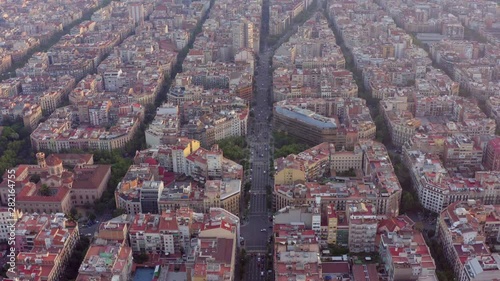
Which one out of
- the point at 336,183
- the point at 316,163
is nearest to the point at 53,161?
the point at 316,163

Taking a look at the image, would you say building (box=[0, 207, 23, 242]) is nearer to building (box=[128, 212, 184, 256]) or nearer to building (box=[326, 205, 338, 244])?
building (box=[128, 212, 184, 256])

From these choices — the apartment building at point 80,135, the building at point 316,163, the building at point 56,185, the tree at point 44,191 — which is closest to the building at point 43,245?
the building at point 56,185

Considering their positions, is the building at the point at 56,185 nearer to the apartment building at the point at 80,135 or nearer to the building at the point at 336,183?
the apartment building at the point at 80,135

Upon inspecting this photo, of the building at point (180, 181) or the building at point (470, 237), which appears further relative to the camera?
the building at point (180, 181)

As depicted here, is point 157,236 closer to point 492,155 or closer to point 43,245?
point 43,245

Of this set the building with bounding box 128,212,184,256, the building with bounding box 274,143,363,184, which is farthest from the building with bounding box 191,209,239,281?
the building with bounding box 274,143,363,184

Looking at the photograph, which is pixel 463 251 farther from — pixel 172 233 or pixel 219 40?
pixel 219 40

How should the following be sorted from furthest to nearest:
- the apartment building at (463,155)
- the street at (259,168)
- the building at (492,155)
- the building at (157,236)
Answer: the apartment building at (463,155) < the building at (492,155) < the street at (259,168) < the building at (157,236)
